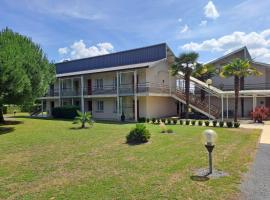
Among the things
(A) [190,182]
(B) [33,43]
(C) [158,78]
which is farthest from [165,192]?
(C) [158,78]

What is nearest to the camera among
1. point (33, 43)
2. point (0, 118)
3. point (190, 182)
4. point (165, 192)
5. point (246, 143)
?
point (165, 192)

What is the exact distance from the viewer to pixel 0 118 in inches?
917

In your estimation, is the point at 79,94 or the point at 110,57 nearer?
the point at 79,94

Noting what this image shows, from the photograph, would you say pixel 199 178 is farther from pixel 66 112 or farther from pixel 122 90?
Answer: pixel 66 112

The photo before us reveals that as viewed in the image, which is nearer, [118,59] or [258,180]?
[258,180]

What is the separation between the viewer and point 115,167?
8.29 meters

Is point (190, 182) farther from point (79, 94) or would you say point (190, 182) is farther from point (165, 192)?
point (79, 94)

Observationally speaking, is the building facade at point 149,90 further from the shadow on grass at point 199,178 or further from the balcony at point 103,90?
the shadow on grass at point 199,178

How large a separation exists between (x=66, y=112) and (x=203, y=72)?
16502mm

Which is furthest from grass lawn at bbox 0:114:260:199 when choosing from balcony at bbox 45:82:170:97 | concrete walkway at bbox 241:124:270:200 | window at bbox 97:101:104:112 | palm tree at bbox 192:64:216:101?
window at bbox 97:101:104:112

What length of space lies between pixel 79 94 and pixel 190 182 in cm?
2712

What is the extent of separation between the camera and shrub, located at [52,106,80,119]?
93.9 feet

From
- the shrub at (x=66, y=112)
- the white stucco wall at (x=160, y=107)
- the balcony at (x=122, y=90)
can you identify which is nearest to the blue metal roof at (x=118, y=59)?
the balcony at (x=122, y=90)

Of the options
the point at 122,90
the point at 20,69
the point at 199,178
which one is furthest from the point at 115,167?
the point at 122,90
